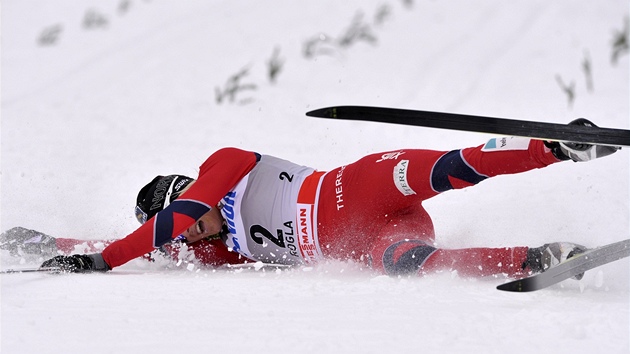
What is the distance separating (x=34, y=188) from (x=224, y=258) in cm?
142

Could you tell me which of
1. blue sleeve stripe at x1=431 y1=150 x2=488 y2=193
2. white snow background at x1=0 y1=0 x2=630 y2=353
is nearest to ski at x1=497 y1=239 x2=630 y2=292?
white snow background at x1=0 y1=0 x2=630 y2=353

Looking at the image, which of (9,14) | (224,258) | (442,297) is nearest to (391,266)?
(442,297)

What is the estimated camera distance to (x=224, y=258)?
9.95 feet

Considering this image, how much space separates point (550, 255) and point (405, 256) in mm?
432

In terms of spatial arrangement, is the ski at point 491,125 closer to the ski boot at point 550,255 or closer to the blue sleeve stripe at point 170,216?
the ski boot at point 550,255

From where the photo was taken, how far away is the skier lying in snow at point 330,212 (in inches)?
92.7

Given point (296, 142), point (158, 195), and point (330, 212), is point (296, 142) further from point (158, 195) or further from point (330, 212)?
point (330, 212)

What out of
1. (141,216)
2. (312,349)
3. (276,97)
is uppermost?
(276,97)

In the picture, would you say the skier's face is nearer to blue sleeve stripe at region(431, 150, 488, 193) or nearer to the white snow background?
the white snow background

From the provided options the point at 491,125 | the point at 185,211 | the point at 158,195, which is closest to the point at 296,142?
the point at 158,195

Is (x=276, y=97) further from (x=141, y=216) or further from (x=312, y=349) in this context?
(x=312, y=349)

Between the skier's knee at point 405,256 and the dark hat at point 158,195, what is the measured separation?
0.87 m

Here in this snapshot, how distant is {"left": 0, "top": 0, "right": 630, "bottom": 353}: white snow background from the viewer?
5.71 feet

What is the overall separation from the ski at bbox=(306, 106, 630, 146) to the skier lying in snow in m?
0.12
